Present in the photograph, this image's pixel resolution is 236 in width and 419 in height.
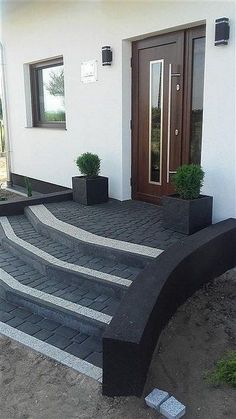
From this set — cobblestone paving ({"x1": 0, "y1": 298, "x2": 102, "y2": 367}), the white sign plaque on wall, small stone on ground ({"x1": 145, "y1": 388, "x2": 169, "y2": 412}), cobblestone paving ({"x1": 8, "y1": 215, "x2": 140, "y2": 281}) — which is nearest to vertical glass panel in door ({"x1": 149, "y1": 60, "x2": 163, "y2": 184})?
the white sign plaque on wall

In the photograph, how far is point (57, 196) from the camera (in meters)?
5.88

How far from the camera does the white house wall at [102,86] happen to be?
13.4ft

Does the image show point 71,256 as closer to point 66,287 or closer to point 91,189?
point 66,287

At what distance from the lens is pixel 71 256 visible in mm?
3922

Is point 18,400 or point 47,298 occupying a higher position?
point 47,298

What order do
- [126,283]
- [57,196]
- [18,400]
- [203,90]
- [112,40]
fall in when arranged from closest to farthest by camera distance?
1. [18,400]
2. [126,283]
3. [203,90]
4. [112,40]
5. [57,196]

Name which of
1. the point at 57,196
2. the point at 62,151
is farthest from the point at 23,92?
the point at 57,196

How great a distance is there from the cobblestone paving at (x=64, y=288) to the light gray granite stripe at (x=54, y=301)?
0.04m

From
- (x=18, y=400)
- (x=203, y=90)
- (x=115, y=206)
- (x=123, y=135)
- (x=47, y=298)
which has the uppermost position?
(x=203, y=90)

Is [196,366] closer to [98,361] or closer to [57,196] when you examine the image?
[98,361]

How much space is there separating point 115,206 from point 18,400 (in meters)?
3.35

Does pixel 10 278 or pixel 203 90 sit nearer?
pixel 10 278

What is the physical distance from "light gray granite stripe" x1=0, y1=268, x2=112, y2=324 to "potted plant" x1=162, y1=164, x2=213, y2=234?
148 centimetres

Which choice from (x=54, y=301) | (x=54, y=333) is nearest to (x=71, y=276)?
(x=54, y=301)
